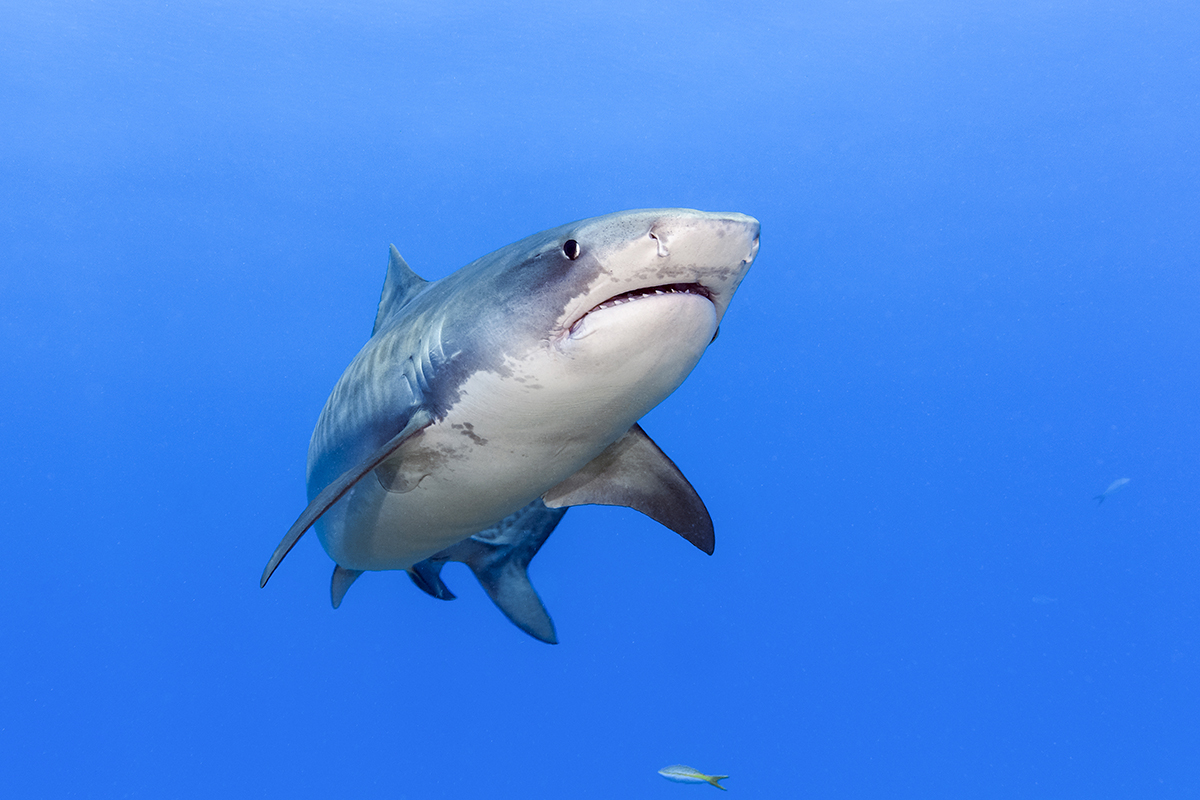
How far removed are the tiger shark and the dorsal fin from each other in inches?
1.2

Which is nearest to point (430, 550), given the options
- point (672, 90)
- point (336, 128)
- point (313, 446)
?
point (313, 446)

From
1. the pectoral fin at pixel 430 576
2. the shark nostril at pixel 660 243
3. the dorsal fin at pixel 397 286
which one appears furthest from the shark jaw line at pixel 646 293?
the pectoral fin at pixel 430 576

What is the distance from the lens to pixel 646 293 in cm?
154

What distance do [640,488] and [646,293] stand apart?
147 centimetres

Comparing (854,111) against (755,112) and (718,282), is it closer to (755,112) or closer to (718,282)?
(755,112)

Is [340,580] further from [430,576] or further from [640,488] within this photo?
[640,488]

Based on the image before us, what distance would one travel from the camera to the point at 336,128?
11.2m

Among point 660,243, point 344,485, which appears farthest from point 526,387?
point 344,485

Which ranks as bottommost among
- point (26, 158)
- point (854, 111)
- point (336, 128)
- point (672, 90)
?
point (26, 158)

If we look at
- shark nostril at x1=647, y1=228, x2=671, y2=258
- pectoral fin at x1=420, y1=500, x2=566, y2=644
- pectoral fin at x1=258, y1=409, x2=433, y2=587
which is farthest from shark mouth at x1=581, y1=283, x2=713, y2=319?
pectoral fin at x1=420, y1=500, x2=566, y2=644

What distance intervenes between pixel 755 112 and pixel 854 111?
1823 millimetres

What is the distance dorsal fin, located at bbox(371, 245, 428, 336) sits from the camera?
127 inches

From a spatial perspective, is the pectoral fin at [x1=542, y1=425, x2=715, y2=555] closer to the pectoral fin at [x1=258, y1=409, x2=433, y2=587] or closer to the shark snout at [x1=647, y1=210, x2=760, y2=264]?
the pectoral fin at [x1=258, y1=409, x2=433, y2=587]

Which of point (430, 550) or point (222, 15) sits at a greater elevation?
point (222, 15)
